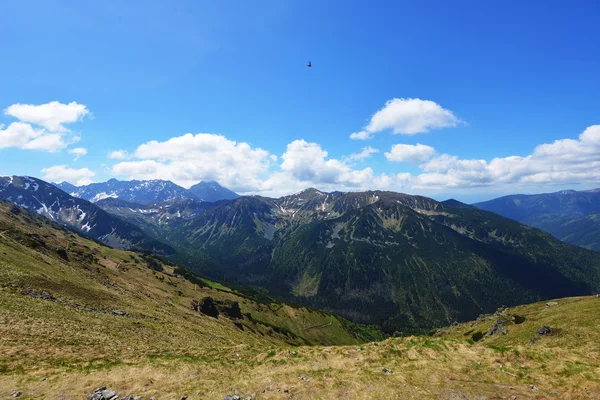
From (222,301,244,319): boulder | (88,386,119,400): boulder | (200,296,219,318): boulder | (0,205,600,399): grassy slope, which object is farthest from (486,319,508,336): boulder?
(222,301,244,319): boulder

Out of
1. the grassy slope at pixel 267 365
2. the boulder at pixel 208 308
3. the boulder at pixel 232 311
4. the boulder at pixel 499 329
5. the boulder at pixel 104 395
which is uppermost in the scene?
the boulder at pixel 104 395

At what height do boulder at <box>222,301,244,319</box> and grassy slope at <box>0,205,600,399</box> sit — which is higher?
grassy slope at <box>0,205,600,399</box>

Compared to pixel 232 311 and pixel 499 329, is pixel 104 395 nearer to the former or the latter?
pixel 499 329

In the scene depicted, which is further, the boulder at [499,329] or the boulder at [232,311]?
the boulder at [232,311]

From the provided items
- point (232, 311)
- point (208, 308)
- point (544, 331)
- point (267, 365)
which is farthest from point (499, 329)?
point (232, 311)

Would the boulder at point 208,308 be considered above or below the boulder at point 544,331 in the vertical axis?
below

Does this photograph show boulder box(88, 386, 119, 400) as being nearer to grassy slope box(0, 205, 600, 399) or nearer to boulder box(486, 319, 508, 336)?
grassy slope box(0, 205, 600, 399)

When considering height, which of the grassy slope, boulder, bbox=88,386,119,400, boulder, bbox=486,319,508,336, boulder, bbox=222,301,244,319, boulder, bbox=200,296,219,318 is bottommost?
boulder, bbox=222,301,244,319

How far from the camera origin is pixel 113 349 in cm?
3472

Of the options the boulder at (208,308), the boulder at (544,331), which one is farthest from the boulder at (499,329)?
the boulder at (208,308)

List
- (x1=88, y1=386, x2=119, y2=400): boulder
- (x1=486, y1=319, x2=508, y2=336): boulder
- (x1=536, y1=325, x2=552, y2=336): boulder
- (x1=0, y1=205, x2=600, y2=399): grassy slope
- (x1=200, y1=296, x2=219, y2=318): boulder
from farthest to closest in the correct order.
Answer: (x1=200, y1=296, x2=219, y2=318): boulder → (x1=486, y1=319, x2=508, y2=336): boulder → (x1=536, y1=325, x2=552, y2=336): boulder → (x1=0, y1=205, x2=600, y2=399): grassy slope → (x1=88, y1=386, x2=119, y2=400): boulder

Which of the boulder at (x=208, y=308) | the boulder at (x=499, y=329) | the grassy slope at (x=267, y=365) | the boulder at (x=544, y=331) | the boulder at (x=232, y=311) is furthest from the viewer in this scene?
the boulder at (x=232, y=311)

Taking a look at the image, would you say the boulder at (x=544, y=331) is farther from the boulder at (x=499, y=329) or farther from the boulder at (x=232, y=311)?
the boulder at (x=232, y=311)

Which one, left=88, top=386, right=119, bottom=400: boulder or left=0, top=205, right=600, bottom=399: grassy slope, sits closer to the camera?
left=88, top=386, right=119, bottom=400: boulder
